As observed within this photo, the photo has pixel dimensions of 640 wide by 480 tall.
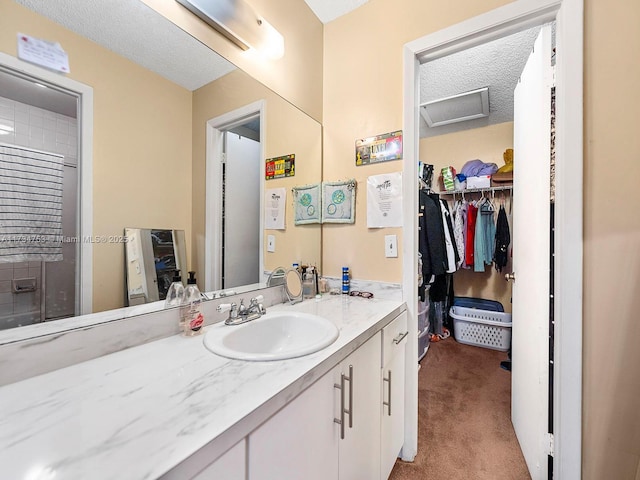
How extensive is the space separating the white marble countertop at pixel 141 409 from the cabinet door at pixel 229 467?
17 millimetres

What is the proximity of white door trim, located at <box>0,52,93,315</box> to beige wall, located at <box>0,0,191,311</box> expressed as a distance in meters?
0.01

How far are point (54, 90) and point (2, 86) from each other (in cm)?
10

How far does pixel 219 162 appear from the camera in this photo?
1185 millimetres

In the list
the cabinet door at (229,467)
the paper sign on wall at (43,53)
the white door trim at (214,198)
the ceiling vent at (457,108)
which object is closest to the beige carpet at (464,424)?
the cabinet door at (229,467)

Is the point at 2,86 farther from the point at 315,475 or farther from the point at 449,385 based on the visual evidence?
the point at 449,385

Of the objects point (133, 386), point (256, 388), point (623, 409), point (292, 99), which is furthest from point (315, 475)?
point (292, 99)

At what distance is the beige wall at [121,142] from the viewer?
744mm

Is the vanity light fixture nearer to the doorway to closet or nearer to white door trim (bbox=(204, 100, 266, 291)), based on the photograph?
white door trim (bbox=(204, 100, 266, 291))

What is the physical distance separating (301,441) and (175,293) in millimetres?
646

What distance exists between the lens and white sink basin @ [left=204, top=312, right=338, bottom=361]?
2.65 feet

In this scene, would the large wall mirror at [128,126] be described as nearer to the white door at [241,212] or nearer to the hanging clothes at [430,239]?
the white door at [241,212]

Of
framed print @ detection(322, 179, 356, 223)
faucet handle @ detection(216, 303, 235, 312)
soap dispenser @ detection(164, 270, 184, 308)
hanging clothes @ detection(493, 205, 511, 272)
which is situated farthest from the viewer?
hanging clothes @ detection(493, 205, 511, 272)

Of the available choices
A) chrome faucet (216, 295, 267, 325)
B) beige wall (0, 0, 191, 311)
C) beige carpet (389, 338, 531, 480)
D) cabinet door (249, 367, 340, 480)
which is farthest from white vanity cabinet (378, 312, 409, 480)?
beige wall (0, 0, 191, 311)

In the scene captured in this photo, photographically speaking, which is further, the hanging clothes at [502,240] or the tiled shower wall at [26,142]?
the hanging clothes at [502,240]
